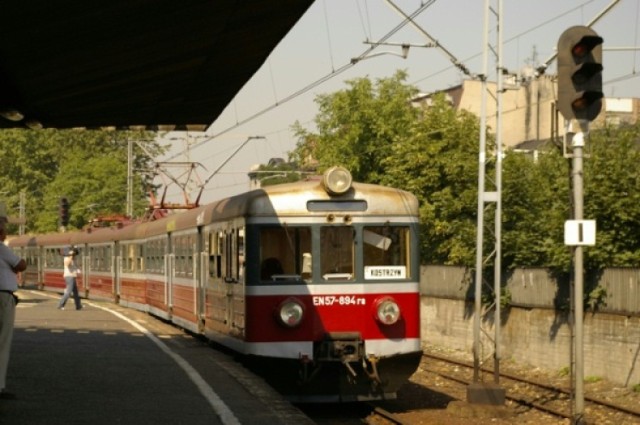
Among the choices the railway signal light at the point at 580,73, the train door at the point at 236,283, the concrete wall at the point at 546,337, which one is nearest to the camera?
the railway signal light at the point at 580,73

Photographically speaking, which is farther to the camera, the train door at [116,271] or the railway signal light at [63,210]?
the railway signal light at [63,210]

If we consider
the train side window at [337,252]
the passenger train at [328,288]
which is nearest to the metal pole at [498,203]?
the passenger train at [328,288]

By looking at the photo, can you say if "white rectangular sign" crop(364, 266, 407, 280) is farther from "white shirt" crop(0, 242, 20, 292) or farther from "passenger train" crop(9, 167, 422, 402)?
"white shirt" crop(0, 242, 20, 292)

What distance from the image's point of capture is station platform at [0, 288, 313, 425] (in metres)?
11.2

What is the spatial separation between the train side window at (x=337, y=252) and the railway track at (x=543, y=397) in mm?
3183

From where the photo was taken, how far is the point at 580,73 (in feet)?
35.6

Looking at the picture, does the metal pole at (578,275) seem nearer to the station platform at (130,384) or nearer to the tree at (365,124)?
the station platform at (130,384)

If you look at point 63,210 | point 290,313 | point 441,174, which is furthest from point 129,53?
point 63,210

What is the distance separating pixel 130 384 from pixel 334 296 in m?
3.07

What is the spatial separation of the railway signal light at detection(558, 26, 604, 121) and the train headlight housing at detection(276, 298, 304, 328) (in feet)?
18.2

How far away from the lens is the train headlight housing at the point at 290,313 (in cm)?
1546

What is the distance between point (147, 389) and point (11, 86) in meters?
3.58

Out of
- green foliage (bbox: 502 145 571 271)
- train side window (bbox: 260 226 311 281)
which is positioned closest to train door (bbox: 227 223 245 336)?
train side window (bbox: 260 226 311 281)

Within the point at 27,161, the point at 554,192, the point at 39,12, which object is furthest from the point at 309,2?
the point at 27,161
